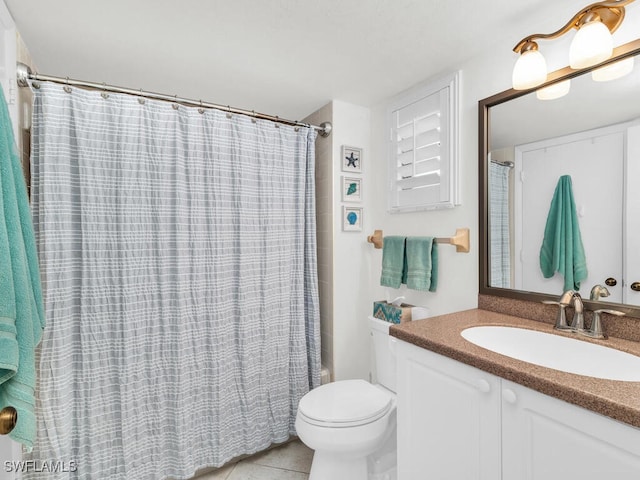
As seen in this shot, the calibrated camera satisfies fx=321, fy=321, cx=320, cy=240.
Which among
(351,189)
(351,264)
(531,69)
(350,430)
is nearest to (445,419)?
(350,430)

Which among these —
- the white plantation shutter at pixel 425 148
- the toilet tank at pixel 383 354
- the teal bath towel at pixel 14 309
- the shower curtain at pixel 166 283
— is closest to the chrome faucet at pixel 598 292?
the white plantation shutter at pixel 425 148

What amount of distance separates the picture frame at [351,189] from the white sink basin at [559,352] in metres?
1.16

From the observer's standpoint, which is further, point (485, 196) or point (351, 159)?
point (351, 159)

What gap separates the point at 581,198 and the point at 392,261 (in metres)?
0.97

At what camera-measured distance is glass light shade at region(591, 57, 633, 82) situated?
111 centimetres

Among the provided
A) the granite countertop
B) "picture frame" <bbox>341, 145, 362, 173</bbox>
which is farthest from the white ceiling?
the granite countertop

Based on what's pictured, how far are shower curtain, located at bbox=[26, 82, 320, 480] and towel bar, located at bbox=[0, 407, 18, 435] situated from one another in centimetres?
70

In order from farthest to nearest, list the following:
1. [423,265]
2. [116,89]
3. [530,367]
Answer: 1. [423,265]
2. [116,89]
3. [530,367]

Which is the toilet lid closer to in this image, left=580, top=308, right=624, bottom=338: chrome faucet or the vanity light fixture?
left=580, top=308, right=624, bottom=338: chrome faucet

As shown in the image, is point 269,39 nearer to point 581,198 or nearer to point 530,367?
point 581,198

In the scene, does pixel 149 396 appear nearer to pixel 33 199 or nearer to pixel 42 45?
pixel 33 199

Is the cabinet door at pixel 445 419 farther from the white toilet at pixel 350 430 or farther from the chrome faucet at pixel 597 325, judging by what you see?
the chrome faucet at pixel 597 325

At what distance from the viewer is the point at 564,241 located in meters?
1.28

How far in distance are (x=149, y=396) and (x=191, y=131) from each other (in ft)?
4.51
